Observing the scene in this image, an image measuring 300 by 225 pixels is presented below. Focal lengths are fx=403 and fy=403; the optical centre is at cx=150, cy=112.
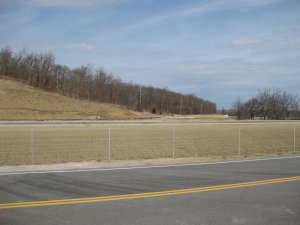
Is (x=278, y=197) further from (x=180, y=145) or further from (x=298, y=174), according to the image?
(x=180, y=145)

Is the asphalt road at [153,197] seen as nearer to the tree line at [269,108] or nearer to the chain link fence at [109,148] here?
the chain link fence at [109,148]

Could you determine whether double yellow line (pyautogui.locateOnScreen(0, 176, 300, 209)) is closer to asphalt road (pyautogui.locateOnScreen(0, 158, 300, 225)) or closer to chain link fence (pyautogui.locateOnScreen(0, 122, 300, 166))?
asphalt road (pyautogui.locateOnScreen(0, 158, 300, 225))

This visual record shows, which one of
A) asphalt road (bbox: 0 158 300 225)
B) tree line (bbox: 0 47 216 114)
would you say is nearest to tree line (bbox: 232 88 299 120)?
tree line (bbox: 0 47 216 114)

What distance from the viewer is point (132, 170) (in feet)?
45.8

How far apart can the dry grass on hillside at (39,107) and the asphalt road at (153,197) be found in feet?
204

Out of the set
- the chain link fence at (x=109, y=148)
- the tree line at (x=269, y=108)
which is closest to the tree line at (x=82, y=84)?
the tree line at (x=269, y=108)

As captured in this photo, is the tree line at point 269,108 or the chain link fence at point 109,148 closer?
the chain link fence at point 109,148

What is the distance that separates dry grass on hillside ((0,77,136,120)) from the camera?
75.2 meters

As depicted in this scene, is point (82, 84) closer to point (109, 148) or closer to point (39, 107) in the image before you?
point (39, 107)

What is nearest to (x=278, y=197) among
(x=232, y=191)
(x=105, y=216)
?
(x=232, y=191)

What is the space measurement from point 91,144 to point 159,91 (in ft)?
497

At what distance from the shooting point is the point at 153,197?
920 cm

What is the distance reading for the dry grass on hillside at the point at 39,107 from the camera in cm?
7525

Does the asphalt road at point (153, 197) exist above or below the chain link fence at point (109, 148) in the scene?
above
